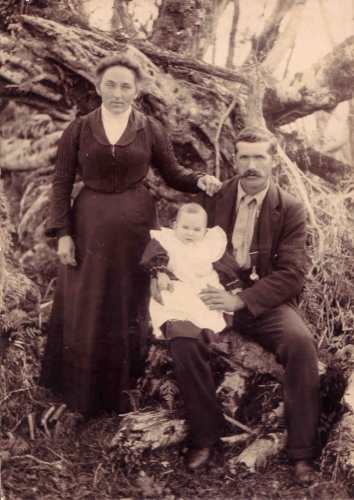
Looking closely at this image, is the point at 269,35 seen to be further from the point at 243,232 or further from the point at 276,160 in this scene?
the point at 243,232

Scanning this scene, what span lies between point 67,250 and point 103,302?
14.1 inches

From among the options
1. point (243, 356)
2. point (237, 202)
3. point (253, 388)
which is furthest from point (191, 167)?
point (253, 388)

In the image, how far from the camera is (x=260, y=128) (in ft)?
10.1

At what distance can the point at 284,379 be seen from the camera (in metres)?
2.97

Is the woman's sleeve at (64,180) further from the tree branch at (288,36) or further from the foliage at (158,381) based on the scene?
the tree branch at (288,36)

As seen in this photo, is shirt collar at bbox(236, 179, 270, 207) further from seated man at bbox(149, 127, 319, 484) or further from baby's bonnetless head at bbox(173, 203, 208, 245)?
baby's bonnetless head at bbox(173, 203, 208, 245)

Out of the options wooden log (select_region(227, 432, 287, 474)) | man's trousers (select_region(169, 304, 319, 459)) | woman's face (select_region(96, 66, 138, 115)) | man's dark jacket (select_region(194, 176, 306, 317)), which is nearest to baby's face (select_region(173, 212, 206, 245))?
man's dark jacket (select_region(194, 176, 306, 317))

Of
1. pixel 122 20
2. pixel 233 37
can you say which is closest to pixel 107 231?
pixel 122 20

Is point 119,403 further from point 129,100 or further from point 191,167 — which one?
point 129,100

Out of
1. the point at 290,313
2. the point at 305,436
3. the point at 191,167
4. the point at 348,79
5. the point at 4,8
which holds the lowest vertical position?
the point at 305,436

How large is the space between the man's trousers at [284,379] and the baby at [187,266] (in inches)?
3.9

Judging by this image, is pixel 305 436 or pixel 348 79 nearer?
pixel 305 436

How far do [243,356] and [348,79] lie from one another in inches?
70.0

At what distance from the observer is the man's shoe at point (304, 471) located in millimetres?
2992
